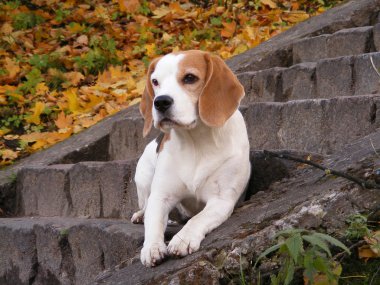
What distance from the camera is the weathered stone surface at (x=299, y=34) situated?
20.9 ft

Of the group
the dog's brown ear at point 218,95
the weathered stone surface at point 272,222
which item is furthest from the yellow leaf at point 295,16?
the weathered stone surface at point 272,222

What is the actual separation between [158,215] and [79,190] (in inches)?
71.0

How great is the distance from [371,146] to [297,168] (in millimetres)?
595

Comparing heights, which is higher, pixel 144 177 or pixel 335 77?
pixel 335 77

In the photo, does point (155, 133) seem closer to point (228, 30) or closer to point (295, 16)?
point (228, 30)

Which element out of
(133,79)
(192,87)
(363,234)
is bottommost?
(133,79)

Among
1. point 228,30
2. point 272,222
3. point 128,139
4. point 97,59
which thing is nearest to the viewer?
point 272,222

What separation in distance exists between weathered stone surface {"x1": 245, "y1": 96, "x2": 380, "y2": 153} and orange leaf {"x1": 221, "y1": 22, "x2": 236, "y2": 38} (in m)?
3.95

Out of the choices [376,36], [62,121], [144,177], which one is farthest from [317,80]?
[62,121]

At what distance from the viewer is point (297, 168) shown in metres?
3.79

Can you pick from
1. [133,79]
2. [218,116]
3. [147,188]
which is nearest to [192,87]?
[218,116]

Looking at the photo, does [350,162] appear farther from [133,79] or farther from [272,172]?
[133,79]

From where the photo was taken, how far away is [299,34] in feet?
21.8

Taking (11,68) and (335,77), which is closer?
(335,77)
